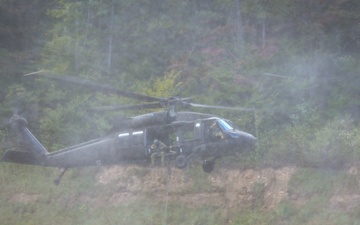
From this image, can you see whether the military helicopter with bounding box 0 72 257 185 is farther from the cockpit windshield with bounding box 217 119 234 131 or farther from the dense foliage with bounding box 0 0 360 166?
the dense foliage with bounding box 0 0 360 166

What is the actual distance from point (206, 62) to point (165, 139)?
1020cm

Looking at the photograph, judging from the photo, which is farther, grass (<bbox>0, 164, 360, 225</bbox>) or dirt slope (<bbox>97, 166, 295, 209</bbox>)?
dirt slope (<bbox>97, 166, 295, 209</bbox>)

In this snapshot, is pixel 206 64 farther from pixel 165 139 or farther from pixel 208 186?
pixel 165 139

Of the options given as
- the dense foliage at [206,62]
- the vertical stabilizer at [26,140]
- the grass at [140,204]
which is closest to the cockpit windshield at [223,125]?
the vertical stabilizer at [26,140]

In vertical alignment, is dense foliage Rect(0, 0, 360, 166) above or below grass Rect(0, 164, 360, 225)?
above

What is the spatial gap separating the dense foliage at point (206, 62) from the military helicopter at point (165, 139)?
488cm

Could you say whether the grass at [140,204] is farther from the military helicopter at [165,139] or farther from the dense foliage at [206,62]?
the military helicopter at [165,139]

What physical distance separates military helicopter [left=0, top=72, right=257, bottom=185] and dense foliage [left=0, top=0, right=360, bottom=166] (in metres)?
4.88

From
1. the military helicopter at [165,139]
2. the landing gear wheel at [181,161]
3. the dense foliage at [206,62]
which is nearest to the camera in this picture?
the landing gear wheel at [181,161]

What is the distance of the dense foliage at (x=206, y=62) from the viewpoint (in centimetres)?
1909

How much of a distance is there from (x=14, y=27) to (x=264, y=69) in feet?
36.2

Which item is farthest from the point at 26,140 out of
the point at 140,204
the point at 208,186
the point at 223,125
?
the point at 208,186

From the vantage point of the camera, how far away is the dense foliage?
752 inches

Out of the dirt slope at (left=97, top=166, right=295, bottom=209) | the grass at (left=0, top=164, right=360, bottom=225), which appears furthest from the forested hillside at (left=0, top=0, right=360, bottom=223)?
the grass at (left=0, top=164, right=360, bottom=225)
